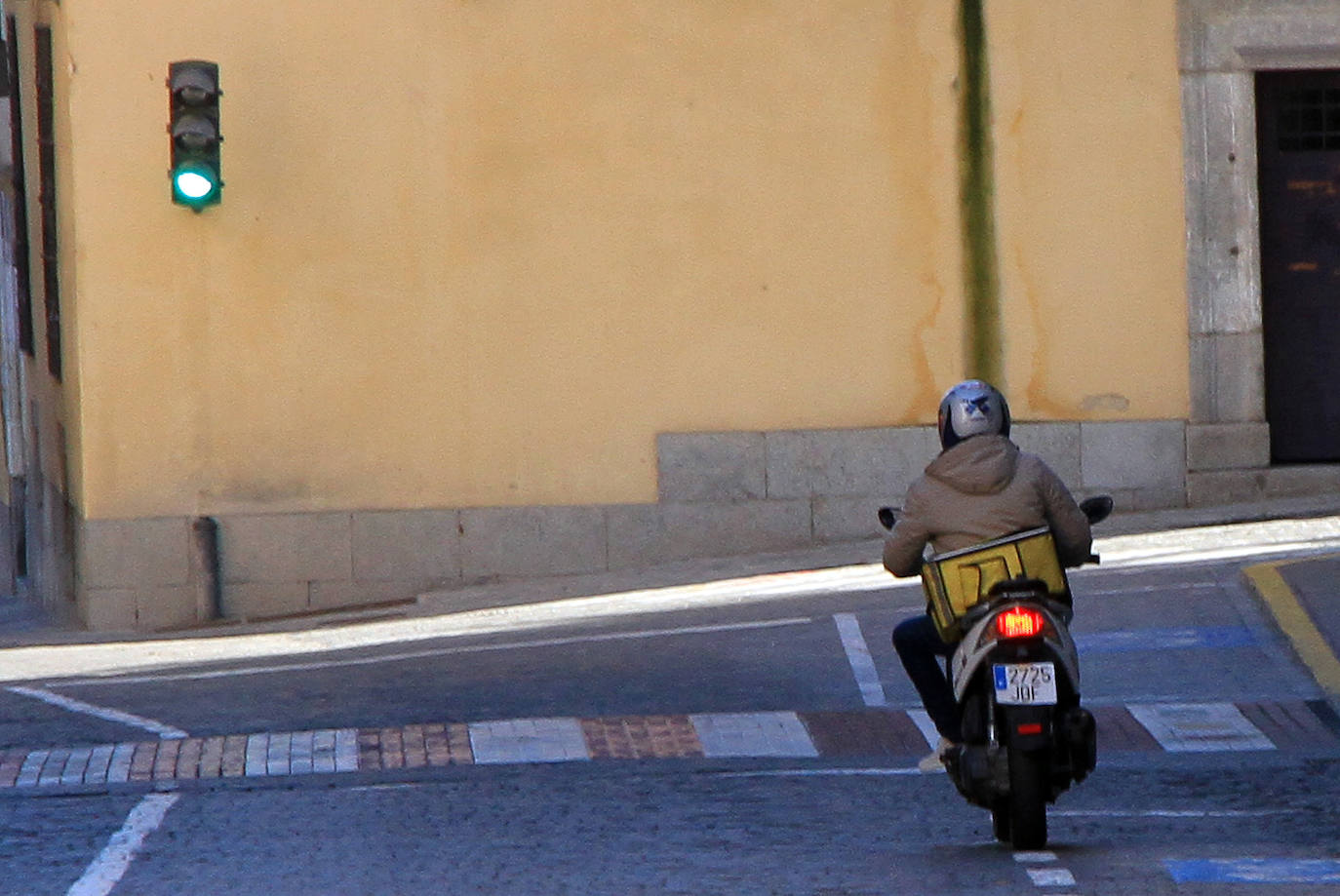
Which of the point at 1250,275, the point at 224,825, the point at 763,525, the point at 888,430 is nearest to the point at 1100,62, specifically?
the point at 1250,275

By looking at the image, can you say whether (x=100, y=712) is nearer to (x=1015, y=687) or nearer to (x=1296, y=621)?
(x=1015, y=687)

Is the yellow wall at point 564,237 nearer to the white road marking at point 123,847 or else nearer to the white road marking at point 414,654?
the white road marking at point 414,654

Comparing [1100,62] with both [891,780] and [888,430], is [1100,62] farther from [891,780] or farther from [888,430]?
[891,780]

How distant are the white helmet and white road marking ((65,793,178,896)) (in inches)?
112

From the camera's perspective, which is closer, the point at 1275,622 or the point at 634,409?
the point at 1275,622

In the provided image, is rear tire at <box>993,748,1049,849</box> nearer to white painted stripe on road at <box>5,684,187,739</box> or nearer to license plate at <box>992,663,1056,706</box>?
license plate at <box>992,663,1056,706</box>

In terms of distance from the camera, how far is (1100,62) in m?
15.6

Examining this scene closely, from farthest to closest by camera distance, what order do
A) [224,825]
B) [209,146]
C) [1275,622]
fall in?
[209,146]
[1275,622]
[224,825]

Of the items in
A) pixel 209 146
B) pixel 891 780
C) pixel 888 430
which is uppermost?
pixel 209 146

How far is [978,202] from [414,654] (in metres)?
5.41

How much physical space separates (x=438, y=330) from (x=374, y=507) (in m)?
1.27

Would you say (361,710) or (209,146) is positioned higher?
(209,146)

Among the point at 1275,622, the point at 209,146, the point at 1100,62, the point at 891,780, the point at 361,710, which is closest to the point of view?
the point at 891,780

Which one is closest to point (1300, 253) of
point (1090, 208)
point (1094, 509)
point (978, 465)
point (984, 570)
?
point (1090, 208)
